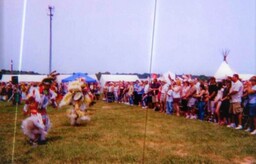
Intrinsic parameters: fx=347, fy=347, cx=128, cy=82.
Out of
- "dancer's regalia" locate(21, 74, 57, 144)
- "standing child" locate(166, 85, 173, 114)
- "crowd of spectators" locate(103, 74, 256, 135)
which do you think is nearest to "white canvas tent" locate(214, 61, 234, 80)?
"crowd of spectators" locate(103, 74, 256, 135)

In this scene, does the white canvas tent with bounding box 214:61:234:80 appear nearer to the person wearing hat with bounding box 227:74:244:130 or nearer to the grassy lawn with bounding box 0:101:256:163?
the person wearing hat with bounding box 227:74:244:130

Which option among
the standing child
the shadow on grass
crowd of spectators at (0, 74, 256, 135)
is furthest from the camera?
the standing child

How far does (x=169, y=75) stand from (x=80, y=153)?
1167 cm

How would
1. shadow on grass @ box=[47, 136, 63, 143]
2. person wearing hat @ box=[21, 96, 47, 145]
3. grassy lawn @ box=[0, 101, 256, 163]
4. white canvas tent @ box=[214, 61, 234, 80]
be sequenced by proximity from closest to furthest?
grassy lawn @ box=[0, 101, 256, 163] → person wearing hat @ box=[21, 96, 47, 145] → shadow on grass @ box=[47, 136, 63, 143] → white canvas tent @ box=[214, 61, 234, 80]

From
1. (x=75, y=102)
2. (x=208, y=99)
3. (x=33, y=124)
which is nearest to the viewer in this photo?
(x=33, y=124)

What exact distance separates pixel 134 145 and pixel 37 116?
2.75 meters

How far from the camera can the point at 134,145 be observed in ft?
30.5

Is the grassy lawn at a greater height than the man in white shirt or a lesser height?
lesser

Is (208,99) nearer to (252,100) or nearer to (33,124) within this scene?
(252,100)

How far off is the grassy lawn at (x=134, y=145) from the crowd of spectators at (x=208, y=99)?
0.85 metres

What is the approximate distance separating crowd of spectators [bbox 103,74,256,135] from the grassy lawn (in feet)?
2.79

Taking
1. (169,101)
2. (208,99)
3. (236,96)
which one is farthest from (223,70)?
(236,96)

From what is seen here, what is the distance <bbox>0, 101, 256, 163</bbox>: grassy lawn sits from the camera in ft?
25.9

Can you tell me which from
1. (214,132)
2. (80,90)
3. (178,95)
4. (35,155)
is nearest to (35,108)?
(35,155)
